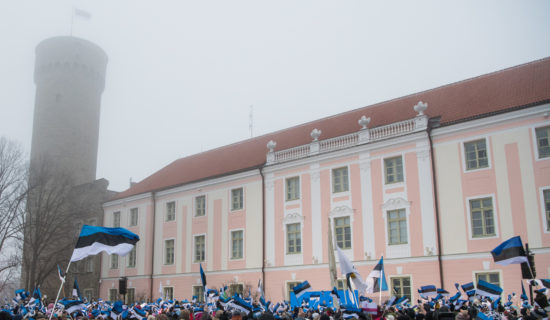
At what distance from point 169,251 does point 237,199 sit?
24.4 feet

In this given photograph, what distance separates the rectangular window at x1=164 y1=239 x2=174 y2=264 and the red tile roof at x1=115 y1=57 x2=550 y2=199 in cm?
418

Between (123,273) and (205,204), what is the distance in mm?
9994

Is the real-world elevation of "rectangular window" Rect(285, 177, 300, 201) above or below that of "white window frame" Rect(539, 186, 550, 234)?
above

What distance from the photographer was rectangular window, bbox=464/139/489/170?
27.0 metres

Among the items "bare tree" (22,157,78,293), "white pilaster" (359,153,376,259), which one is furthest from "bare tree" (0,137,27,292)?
"white pilaster" (359,153,376,259)

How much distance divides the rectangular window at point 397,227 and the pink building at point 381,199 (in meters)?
0.07

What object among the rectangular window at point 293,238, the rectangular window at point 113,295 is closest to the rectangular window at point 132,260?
the rectangular window at point 113,295

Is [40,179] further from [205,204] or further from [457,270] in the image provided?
[457,270]

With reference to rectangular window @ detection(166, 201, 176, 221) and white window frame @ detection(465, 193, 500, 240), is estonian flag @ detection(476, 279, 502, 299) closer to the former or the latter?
white window frame @ detection(465, 193, 500, 240)

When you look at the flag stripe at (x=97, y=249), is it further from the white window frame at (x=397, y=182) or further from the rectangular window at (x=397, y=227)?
the white window frame at (x=397, y=182)

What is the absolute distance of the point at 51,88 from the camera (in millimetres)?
55906

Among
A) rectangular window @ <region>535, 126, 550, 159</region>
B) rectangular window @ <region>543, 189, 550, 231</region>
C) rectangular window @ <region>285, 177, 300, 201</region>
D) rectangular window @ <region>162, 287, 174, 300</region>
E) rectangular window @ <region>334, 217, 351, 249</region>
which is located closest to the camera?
rectangular window @ <region>543, 189, 550, 231</region>

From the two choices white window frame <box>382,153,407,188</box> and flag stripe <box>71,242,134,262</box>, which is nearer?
flag stripe <box>71,242,134,262</box>

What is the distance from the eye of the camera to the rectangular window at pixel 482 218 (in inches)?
1025
